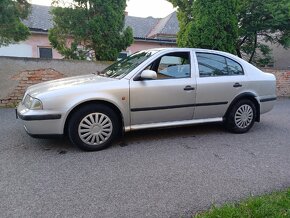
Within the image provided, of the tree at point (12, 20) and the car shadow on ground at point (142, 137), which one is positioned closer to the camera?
the car shadow on ground at point (142, 137)

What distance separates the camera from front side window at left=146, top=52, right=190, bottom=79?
14.4 feet

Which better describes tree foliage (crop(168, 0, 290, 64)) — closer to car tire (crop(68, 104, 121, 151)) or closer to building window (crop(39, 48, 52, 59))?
car tire (crop(68, 104, 121, 151))

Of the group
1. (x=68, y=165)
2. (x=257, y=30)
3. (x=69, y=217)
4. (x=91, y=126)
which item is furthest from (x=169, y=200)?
(x=257, y=30)

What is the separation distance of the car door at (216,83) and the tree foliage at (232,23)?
458 centimetres

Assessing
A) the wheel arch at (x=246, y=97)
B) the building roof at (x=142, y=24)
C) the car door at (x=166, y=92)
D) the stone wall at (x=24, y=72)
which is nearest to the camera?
the car door at (x=166, y=92)

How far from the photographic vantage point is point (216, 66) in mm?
4789

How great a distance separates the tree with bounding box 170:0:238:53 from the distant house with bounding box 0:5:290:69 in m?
3.78

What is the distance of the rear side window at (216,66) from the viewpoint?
15.2 ft

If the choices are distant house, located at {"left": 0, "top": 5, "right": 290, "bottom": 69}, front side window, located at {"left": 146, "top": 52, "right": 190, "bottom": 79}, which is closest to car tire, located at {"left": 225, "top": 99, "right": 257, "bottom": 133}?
front side window, located at {"left": 146, "top": 52, "right": 190, "bottom": 79}

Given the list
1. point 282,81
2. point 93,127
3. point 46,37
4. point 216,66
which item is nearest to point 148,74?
point 93,127

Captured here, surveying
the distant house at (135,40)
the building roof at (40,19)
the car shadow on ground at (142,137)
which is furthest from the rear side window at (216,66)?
the building roof at (40,19)

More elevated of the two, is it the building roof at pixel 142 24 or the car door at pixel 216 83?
the building roof at pixel 142 24

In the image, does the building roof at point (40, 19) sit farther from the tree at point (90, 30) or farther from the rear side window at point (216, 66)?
the rear side window at point (216, 66)

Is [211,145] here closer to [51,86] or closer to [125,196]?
[125,196]
